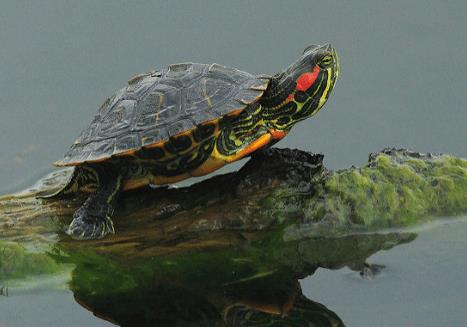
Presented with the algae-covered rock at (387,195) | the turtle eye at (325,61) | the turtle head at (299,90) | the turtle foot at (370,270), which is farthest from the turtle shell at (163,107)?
the turtle foot at (370,270)

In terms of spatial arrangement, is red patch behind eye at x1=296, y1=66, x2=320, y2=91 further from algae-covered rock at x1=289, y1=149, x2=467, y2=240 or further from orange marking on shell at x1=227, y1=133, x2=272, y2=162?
algae-covered rock at x1=289, y1=149, x2=467, y2=240

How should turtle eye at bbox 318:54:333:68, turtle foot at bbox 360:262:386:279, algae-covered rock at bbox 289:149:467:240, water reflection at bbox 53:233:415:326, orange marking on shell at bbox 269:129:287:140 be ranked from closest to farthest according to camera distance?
1. water reflection at bbox 53:233:415:326
2. turtle foot at bbox 360:262:386:279
3. algae-covered rock at bbox 289:149:467:240
4. orange marking on shell at bbox 269:129:287:140
5. turtle eye at bbox 318:54:333:68

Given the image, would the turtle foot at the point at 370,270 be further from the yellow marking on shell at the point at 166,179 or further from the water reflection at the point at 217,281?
the yellow marking on shell at the point at 166,179

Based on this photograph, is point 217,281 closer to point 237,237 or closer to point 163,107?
point 237,237

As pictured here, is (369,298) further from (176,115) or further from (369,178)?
(176,115)

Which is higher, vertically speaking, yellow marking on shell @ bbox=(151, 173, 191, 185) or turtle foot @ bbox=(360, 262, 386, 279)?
yellow marking on shell @ bbox=(151, 173, 191, 185)

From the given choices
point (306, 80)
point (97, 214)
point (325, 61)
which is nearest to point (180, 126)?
point (97, 214)

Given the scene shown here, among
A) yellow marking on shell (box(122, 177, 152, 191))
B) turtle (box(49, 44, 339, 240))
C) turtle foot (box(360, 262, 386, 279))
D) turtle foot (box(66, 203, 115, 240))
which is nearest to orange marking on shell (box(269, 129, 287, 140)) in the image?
turtle (box(49, 44, 339, 240))
